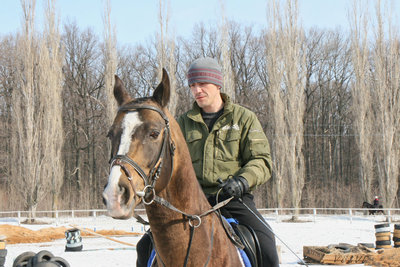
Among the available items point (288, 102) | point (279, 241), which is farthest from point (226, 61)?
point (279, 241)

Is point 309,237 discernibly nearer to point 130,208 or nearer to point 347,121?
point 130,208

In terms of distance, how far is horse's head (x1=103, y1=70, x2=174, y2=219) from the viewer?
198cm

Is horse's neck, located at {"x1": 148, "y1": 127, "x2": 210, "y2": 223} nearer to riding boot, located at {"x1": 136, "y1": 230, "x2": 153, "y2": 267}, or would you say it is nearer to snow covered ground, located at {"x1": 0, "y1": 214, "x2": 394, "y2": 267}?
riding boot, located at {"x1": 136, "y1": 230, "x2": 153, "y2": 267}

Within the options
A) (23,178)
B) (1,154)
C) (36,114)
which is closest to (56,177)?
(23,178)

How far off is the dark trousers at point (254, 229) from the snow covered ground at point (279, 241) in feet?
10.1

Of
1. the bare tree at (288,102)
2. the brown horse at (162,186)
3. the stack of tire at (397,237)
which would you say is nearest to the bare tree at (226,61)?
the bare tree at (288,102)

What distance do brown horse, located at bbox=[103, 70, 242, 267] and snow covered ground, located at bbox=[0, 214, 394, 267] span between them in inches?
149

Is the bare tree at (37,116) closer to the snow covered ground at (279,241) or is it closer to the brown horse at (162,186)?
the snow covered ground at (279,241)

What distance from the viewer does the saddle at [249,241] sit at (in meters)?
2.98

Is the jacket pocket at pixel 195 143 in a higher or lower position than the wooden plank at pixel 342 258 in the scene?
higher

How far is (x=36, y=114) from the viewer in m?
24.2

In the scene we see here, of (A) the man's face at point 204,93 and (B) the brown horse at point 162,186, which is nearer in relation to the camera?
(B) the brown horse at point 162,186

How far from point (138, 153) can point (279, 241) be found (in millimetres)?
12510

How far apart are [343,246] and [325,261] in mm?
1110
